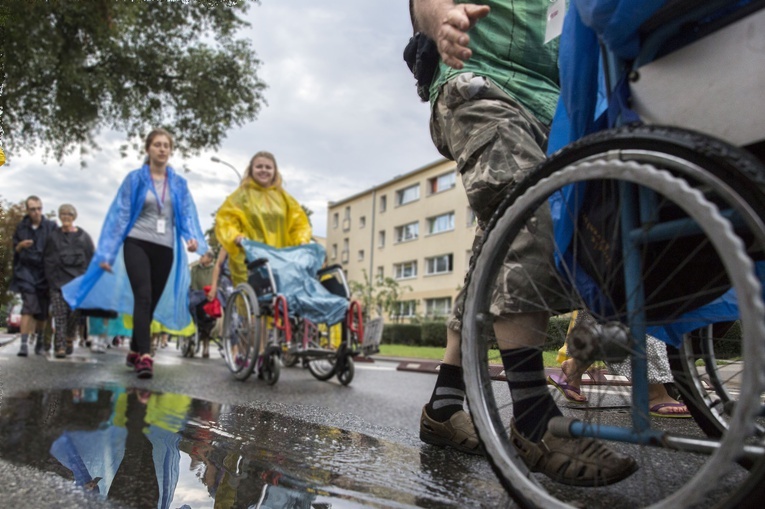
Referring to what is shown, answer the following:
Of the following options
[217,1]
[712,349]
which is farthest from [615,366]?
[217,1]

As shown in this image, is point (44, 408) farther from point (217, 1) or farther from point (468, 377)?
point (468, 377)

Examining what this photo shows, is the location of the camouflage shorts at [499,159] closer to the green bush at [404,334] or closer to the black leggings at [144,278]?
the black leggings at [144,278]

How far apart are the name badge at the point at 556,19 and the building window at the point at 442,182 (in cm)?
3533

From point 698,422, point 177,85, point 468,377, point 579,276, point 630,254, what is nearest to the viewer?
point 630,254

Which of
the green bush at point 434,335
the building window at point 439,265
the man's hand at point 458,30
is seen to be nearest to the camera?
the man's hand at point 458,30

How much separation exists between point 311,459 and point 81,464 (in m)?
0.65

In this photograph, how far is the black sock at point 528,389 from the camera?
149cm


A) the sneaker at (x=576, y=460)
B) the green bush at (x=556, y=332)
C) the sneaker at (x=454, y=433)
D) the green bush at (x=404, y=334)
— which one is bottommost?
the sneaker at (x=454, y=433)

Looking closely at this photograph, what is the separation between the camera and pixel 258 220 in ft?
20.3

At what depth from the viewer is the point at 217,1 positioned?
1690 mm

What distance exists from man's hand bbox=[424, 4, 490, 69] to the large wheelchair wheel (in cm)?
53

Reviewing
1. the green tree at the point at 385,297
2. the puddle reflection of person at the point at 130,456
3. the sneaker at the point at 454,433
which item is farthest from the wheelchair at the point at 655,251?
the green tree at the point at 385,297

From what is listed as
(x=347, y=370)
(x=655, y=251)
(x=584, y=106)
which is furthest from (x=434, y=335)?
(x=655, y=251)

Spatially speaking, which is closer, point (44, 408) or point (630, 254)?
point (630, 254)
